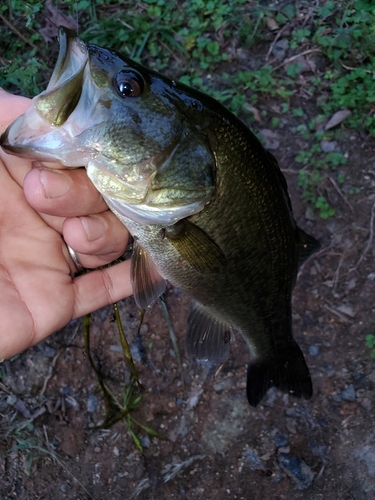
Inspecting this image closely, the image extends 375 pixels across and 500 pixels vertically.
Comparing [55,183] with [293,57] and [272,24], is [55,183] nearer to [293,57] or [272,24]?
[293,57]

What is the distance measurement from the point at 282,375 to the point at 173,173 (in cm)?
130

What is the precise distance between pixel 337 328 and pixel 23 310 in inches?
77.7

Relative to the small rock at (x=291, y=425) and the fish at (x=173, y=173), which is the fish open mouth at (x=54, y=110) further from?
the small rock at (x=291, y=425)

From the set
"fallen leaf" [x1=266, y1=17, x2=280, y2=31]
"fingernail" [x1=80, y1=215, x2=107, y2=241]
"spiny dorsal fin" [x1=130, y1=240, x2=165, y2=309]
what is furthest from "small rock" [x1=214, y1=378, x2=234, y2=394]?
"fallen leaf" [x1=266, y1=17, x2=280, y2=31]

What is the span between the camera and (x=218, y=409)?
293 centimetres

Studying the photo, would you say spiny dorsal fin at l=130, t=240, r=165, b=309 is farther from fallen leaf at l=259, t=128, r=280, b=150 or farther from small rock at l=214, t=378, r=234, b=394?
fallen leaf at l=259, t=128, r=280, b=150

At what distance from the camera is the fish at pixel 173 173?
1.46 m

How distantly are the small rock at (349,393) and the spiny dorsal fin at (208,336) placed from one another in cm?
100

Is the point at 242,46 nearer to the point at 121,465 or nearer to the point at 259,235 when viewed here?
the point at 259,235

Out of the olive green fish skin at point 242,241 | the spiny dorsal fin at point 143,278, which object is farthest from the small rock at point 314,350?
the spiny dorsal fin at point 143,278

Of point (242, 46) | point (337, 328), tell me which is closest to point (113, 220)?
point (337, 328)

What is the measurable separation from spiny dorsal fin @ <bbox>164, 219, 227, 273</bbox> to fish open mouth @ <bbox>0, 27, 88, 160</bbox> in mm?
520

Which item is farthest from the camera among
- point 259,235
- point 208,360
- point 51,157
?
point 208,360

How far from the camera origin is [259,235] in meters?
1.82
